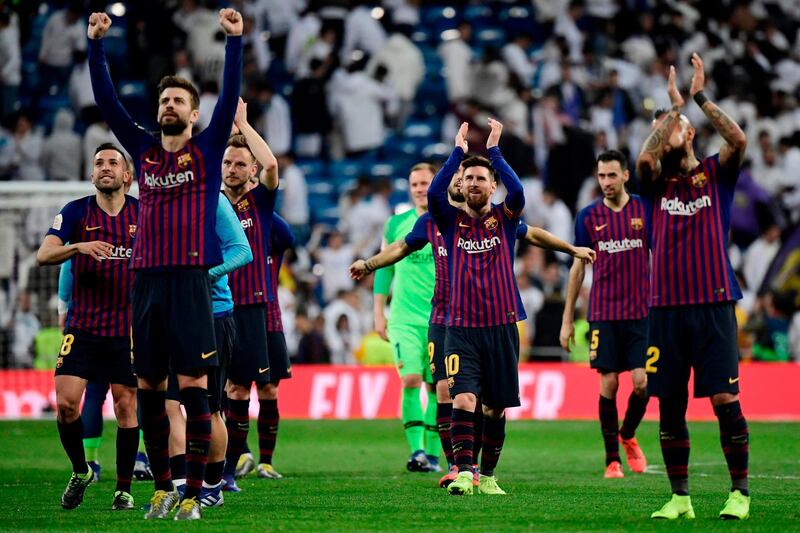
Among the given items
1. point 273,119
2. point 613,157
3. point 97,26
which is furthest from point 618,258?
point 273,119

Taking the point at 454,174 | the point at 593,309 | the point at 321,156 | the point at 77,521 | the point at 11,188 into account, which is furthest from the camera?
the point at 321,156

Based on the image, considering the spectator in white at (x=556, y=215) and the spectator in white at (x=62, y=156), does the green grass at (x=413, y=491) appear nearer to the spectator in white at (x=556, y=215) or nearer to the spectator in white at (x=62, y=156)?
the spectator in white at (x=556, y=215)

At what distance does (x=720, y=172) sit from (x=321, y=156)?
18224mm

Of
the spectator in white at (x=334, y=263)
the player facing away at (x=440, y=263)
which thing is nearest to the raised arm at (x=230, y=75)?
the player facing away at (x=440, y=263)

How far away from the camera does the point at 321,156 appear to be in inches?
1058

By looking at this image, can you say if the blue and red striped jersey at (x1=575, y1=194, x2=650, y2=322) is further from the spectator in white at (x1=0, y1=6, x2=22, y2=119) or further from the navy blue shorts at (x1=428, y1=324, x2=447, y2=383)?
the spectator in white at (x1=0, y1=6, x2=22, y2=119)

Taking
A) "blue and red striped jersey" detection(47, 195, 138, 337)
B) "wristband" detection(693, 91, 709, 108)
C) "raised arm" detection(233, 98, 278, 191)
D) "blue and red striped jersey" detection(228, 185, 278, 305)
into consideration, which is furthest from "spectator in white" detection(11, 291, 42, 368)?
"wristband" detection(693, 91, 709, 108)

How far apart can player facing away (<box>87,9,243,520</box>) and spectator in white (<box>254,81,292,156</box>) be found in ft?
53.1

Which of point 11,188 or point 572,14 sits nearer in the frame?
point 11,188

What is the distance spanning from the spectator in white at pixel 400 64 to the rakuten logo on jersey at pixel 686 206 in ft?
59.1

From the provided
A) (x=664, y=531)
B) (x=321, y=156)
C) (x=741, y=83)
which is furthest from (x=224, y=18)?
(x=741, y=83)

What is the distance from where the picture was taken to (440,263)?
12164mm

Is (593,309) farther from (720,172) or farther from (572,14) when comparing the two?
(572,14)

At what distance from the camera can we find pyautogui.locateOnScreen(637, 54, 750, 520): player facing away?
886cm
